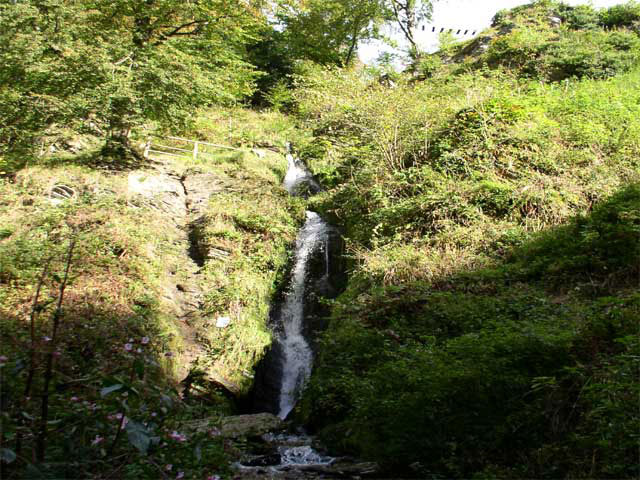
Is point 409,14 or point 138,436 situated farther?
point 409,14

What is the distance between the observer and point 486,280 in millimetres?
7238

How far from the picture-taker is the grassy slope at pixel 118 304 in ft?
8.94

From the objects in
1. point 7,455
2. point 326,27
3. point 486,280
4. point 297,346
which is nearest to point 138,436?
point 7,455

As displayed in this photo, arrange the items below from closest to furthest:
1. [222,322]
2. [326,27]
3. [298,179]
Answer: [222,322] → [298,179] → [326,27]

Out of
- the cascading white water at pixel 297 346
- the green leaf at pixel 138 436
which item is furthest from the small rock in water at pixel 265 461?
the green leaf at pixel 138 436

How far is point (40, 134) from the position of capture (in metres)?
11.8

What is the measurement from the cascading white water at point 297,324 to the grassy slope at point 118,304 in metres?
0.54

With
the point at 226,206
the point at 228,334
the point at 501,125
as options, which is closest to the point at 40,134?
the point at 226,206

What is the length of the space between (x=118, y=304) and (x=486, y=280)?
20.2ft

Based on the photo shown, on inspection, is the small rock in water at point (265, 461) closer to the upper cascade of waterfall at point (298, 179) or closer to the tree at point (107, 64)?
the tree at point (107, 64)

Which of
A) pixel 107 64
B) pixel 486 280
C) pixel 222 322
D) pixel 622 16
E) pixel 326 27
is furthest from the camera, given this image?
pixel 326 27

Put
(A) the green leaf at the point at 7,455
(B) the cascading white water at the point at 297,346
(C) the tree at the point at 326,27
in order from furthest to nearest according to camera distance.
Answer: (C) the tree at the point at 326,27, (B) the cascading white water at the point at 297,346, (A) the green leaf at the point at 7,455

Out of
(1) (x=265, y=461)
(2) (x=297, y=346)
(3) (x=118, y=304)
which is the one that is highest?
(3) (x=118, y=304)

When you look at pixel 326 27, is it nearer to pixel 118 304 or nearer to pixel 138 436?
pixel 118 304
